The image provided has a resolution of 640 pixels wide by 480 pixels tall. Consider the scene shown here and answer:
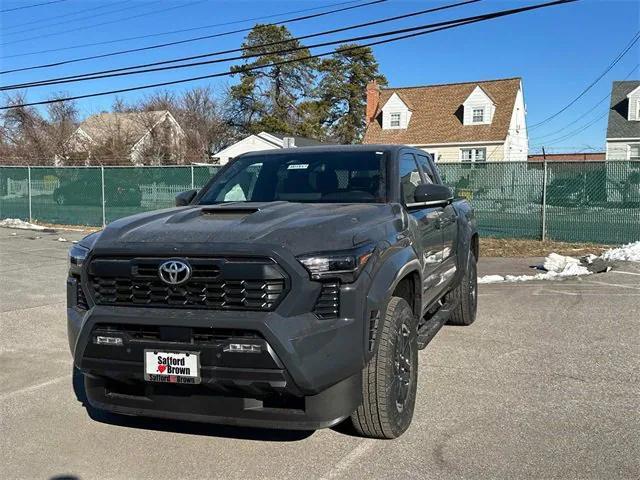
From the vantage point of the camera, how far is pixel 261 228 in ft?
11.3

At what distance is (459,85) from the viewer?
36.5 metres

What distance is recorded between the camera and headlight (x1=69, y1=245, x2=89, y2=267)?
3.65 meters

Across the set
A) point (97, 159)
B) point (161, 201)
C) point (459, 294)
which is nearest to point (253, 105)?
point (97, 159)

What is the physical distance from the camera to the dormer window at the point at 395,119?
36719 mm

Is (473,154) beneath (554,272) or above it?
above

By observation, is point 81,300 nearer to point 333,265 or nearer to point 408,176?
point 333,265

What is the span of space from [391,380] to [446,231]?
2364 mm

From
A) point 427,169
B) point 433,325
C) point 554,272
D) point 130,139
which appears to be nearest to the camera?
point 433,325

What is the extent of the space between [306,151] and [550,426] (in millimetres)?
2800

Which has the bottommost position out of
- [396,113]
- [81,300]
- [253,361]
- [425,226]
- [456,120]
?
[253,361]

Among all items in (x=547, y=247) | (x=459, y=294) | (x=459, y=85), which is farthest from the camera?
(x=459, y=85)

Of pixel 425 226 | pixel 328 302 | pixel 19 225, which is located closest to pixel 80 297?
pixel 328 302

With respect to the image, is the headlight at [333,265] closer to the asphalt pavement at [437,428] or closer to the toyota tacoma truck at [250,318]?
the toyota tacoma truck at [250,318]

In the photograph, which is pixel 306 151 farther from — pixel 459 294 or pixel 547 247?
pixel 547 247
